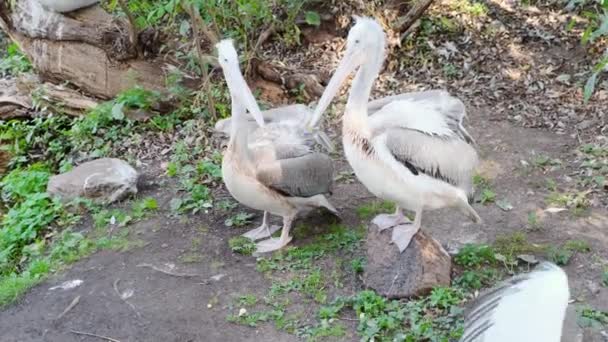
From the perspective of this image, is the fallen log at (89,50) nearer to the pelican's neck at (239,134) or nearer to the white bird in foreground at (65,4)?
the white bird in foreground at (65,4)

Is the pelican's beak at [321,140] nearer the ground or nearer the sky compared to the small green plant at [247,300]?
nearer the sky

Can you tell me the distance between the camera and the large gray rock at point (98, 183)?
5406mm

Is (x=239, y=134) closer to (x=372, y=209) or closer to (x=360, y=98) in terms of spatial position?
(x=360, y=98)

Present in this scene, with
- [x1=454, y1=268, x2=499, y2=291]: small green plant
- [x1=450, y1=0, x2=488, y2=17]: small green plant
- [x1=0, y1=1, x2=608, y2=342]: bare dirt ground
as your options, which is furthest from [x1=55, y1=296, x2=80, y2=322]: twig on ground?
[x1=450, y1=0, x2=488, y2=17]: small green plant

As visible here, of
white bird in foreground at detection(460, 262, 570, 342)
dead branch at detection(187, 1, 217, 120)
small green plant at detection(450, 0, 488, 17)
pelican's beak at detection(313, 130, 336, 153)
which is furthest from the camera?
small green plant at detection(450, 0, 488, 17)

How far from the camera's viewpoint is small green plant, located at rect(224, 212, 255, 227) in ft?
16.4

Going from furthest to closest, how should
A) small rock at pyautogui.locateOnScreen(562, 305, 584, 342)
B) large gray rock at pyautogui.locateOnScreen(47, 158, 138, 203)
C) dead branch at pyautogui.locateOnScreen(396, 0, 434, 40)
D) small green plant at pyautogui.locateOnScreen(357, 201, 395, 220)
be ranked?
dead branch at pyautogui.locateOnScreen(396, 0, 434, 40), large gray rock at pyautogui.locateOnScreen(47, 158, 138, 203), small green plant at pyautogui.locateOnScreen(357, 201, 395, 220), small rock at pyautogui.locateOnScreen(562, 305, 584, 342)

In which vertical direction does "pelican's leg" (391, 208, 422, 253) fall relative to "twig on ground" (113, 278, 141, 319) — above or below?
above

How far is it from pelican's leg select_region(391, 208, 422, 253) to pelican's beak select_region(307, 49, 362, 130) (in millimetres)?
803

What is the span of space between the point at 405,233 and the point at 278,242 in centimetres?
90

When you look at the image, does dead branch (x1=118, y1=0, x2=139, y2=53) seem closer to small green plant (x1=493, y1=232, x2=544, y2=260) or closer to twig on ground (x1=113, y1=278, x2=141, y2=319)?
twig on ground (x1=113, y1=278, x2=141, y2=319)

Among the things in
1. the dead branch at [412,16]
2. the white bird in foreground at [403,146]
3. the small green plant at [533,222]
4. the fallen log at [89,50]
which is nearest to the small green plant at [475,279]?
the white bird in foreground at [403,146]

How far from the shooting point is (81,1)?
655 centimetres

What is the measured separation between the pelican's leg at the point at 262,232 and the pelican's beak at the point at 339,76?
0.78m
